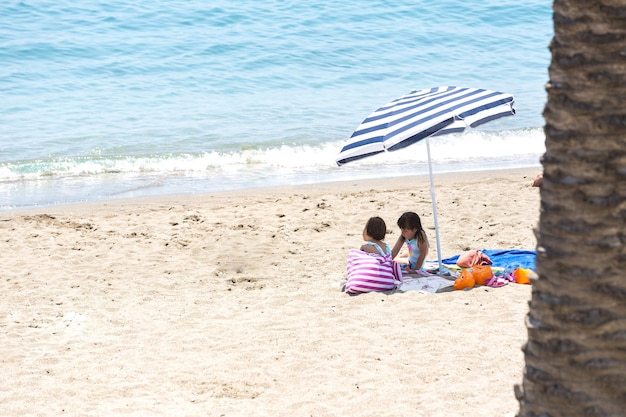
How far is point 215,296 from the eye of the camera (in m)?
7.97

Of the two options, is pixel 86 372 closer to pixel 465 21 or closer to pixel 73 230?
pixel 73 230

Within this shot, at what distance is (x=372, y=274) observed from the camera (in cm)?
768

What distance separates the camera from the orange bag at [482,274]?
7652 millimetres

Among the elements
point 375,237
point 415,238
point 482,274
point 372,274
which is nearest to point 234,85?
point 375,237

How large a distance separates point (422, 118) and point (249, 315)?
2245 mm

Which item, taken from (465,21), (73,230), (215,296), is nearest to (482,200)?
(215,296)

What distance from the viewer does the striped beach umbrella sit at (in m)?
7.20

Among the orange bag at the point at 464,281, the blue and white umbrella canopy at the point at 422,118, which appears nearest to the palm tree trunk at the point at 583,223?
the blue and white umbrella canopy at the point at 422,118

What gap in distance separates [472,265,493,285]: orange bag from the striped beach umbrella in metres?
1.24

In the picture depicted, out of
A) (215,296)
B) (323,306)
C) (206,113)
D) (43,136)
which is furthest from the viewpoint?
(206,113)

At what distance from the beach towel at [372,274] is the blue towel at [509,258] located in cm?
80

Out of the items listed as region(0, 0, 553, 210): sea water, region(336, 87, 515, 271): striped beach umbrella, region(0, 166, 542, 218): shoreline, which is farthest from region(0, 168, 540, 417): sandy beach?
region(0, 0, 553, 210): sea water

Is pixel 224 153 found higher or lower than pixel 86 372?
higher

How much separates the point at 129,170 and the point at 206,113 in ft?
12.6
